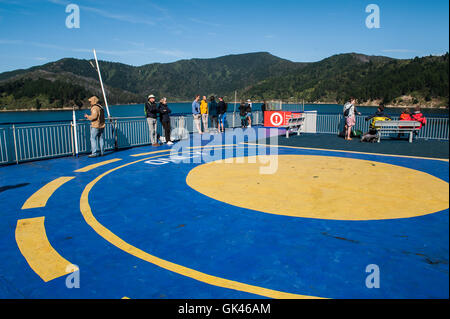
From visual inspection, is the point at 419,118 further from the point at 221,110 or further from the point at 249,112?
the point at 221,110

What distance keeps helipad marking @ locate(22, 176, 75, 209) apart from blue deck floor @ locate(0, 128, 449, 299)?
0.50 feet

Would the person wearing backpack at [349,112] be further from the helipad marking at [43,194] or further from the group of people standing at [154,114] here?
the helipad marking at [43,194]

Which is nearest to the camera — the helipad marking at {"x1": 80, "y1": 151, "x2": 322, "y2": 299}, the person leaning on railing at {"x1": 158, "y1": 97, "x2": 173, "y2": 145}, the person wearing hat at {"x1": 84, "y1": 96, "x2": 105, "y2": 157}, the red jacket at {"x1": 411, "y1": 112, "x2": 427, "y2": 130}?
the helipad marking at {"x1": 80, "y1": 151, "x2": 322, "y2": 299}

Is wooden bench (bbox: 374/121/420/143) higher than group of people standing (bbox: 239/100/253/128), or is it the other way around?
group of people standing (bbox: 239/100/253/128)

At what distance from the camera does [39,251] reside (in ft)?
15.7

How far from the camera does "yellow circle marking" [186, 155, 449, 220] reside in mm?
6441

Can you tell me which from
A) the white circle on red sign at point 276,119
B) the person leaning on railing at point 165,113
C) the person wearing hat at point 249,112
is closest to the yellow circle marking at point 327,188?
the person leaning on railing at point 165,113

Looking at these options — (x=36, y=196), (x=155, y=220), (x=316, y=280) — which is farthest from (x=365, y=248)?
(x=36, y=196)

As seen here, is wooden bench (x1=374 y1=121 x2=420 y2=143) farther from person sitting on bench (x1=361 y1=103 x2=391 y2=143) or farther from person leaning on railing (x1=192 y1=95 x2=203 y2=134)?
person leaning on railing (x1=192 y1=95 x2=203 y2=134)

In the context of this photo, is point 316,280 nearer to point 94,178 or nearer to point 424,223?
point 424,223

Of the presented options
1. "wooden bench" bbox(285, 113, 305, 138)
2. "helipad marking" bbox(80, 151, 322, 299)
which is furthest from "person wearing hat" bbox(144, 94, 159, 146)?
"helipad marking" bbox(80, 151, 322, 299)

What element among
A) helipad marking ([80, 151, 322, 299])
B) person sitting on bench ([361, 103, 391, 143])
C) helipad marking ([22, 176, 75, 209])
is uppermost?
person sitting on bench ([361, 103, 391, 143])

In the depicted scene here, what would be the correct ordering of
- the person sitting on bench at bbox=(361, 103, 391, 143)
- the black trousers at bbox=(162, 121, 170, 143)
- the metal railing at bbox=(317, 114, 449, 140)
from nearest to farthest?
the black trousers at bbox=(162, 121, 170, 143) → the person sitting on bench at bbox=(361, 103, 391, 143) → the metal railing at bbox=(317, 114, 449, 140)
